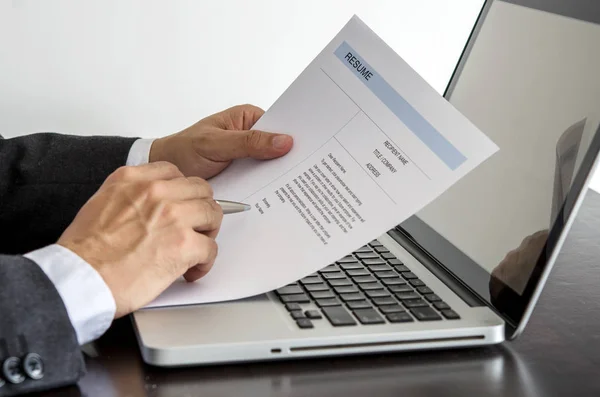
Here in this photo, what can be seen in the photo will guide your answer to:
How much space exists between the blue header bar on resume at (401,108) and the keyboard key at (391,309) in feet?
0.48

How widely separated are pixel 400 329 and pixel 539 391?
13 cm

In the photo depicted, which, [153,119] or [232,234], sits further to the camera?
[153,119]

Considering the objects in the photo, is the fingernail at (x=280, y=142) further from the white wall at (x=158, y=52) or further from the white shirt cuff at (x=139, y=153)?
the white wall at (x=158, y=52)

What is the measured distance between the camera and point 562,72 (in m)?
0.92

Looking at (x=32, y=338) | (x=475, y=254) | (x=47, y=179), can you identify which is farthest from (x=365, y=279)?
(x=47, y=179)

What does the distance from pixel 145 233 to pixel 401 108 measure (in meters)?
0.28

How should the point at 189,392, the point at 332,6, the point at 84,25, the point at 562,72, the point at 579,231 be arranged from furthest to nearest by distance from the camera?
1. the point at 332,6
2. the point at 84,25
3. the point at 579,231
4. the point at 562,72
5. the point at 189,392

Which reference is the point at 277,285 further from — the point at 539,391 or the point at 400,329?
the point at 539,391

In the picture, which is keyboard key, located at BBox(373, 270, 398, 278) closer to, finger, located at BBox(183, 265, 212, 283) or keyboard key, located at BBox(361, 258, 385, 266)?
keyboard key, located at BBox(361, 258, 385, 266)

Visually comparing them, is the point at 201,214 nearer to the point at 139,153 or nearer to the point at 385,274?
the point at 385,274

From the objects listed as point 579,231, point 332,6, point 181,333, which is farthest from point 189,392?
point 332,6

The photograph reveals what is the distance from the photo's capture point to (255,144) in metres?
0.96

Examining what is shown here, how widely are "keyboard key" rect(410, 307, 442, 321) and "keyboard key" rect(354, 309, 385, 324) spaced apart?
0.13ft

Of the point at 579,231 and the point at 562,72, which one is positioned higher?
the point at 562,72
